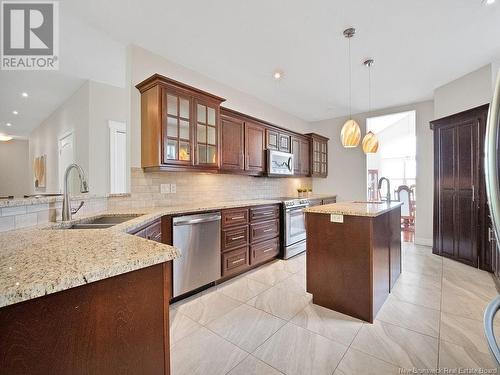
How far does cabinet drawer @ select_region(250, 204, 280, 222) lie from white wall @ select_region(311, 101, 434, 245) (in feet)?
7.95

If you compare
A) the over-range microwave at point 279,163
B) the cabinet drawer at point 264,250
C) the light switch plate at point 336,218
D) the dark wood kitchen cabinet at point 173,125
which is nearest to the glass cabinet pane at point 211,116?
the dark wood kitchen cabinet at point 173,125

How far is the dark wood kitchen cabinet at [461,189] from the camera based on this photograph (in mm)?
2990

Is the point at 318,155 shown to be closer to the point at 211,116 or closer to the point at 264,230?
the point at 264,230

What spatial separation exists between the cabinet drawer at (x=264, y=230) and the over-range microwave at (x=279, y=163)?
0.90m

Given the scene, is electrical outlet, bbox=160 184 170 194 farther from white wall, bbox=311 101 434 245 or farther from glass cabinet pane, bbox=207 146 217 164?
white wall, bbox=311 101 434 245

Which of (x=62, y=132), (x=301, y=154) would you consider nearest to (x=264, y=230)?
(x=301, y=154)

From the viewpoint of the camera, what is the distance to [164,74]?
2.83 metres

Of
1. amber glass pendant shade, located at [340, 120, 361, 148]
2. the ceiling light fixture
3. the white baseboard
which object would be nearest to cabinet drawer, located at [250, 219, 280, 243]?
amber glass pendant shade, located at [340, 120, 361, 148]

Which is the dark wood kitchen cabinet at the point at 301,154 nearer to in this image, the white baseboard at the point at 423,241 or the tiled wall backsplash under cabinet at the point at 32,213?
the white baseboard at the point at 423,241

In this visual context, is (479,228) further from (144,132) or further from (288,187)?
(144,132)

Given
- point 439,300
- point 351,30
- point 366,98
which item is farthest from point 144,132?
point 366,98

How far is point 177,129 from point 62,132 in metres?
1.10

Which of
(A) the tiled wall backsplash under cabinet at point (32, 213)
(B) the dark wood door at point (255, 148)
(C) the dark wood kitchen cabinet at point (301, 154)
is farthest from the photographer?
(C) the dark wood kitchen cabinet at point (301, 154)

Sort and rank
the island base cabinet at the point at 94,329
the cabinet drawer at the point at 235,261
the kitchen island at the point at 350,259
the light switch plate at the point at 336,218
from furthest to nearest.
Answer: the cabinet drawer at the point at 235,261 < the light switch plate at the point at 336,218 < the kitchen island at the point at 350,259 < the island base cabinet at the point at 94,329
